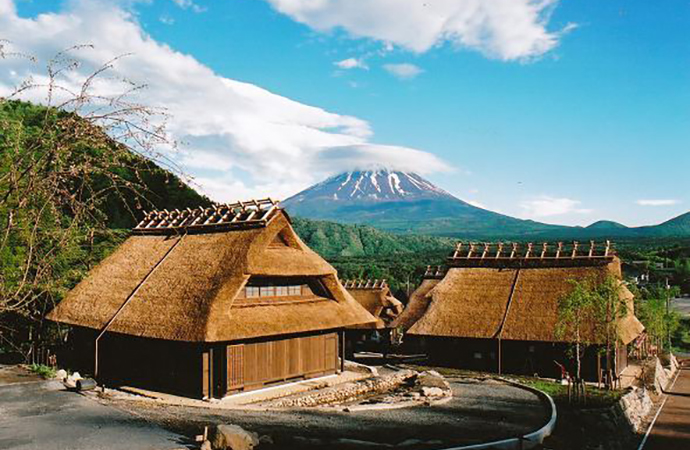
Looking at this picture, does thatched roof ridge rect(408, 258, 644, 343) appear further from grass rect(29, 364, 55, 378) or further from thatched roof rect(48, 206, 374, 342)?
grass rect(29, 364, 55, 378)

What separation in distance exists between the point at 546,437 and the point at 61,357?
25152mm

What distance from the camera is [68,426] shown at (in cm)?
1636

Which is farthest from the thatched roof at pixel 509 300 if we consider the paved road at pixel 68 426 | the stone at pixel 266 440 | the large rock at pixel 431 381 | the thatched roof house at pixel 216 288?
the paved road at pixel 68 426

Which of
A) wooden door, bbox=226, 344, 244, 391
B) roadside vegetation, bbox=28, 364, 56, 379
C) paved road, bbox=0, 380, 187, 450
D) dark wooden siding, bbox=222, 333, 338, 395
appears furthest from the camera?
roadside vegetation, bbox=28, 364, 56, 379

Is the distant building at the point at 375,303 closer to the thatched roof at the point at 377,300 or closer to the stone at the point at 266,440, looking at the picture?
the thatched roof at the point at 377,300

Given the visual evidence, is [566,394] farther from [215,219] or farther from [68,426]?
[68,426]

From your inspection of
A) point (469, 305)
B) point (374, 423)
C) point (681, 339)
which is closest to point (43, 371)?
point (374, 423)

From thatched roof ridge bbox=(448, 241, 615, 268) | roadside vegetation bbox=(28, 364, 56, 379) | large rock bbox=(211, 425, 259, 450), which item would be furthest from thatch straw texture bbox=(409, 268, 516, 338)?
large rock bbox=(211, 425, 259, 450)

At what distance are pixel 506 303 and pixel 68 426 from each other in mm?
24723

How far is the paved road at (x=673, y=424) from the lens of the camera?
2406 centimetres

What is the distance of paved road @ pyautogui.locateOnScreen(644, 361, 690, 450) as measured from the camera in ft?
78.9

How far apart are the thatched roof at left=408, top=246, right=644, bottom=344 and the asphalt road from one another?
9.03 meters

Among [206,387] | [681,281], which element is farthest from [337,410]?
[681,281]

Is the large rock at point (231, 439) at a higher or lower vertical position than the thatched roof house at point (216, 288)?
lower
